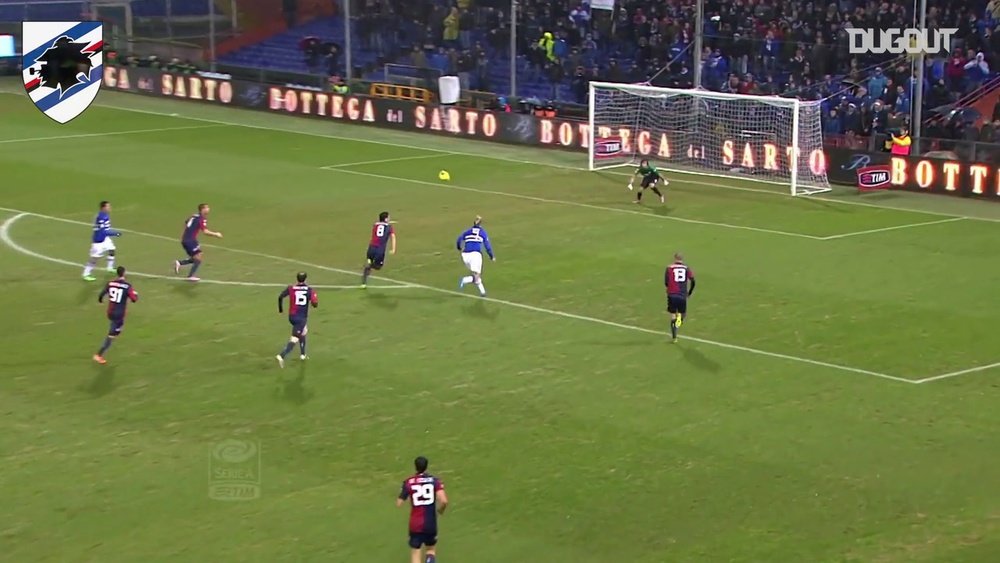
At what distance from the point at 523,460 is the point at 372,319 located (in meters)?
9.14

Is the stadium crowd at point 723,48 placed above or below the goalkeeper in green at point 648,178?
above

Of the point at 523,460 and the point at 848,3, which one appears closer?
the point at 523,460

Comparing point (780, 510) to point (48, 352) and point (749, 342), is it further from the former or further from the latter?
point (48, 352)

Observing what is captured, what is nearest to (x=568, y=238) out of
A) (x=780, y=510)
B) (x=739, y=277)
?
(x=739, y=277)

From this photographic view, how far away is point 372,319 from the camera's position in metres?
31.5

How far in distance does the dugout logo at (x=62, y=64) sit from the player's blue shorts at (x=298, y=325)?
31.9ft

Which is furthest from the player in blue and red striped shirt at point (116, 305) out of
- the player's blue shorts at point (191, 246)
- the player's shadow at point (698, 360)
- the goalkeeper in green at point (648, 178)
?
the goalkeeper in green at point (648, 178)

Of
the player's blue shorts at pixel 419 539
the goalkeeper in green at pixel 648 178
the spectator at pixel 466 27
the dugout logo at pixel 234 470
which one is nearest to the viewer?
the player's blue shorts at pixel 419 539

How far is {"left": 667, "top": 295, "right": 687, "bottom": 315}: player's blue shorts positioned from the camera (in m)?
29.4

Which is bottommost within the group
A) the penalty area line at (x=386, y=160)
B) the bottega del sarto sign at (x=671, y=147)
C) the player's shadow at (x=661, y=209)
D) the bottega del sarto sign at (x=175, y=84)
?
the player's shadow at (x=661, y=209)

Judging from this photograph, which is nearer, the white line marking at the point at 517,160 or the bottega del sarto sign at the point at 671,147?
the white line marking at the point at 517,160

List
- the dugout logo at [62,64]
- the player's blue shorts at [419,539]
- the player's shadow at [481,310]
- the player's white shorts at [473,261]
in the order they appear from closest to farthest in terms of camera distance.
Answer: the dugout logo at [62,64] → the player's blue shorts at [419,539] → the player's shadow at [481,310] → the player's white shorts at [473,261]

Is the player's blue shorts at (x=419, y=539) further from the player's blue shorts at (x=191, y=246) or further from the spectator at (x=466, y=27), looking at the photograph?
the spectator at (x=466, y=27)

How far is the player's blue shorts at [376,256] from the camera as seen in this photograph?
1336 inches
